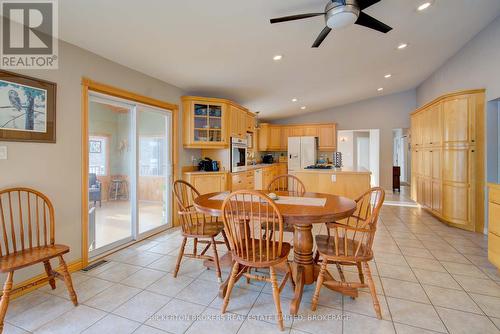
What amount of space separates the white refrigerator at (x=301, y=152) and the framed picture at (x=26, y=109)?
20.6 ft

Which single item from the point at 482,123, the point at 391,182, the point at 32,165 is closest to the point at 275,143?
the point at 391,182

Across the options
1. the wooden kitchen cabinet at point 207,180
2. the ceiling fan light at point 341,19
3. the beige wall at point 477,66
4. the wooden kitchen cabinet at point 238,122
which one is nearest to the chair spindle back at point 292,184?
the wooden kitchen cabinet at point 207,180

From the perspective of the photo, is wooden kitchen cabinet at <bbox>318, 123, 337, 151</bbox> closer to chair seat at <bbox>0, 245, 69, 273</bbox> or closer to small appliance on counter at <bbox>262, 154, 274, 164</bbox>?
small appliance on counter at <bbox>262, 154, 274, 164</bbox>

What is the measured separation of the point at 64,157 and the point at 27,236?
78cm

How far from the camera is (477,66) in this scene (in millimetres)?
3789

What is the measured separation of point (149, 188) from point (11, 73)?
6.84 feet

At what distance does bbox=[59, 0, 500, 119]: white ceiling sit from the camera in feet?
6.89

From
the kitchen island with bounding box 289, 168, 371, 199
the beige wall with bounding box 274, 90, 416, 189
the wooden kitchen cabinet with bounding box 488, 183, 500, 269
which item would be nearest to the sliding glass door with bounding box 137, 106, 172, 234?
the kitchen island with bounding box 289, 168, 371, 199

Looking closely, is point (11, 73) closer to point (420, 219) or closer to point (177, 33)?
point (177, 33)

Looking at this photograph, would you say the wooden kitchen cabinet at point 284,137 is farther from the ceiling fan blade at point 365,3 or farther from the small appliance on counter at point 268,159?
the ceiling fan blade at point 365,3

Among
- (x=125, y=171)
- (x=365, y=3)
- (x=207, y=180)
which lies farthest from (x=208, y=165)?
(x=365, y=3)

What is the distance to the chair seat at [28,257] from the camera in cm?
167

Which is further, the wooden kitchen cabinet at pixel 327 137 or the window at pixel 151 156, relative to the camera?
the wooden kitchen cabinet at pixel 327 137

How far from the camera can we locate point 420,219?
14.6ft
